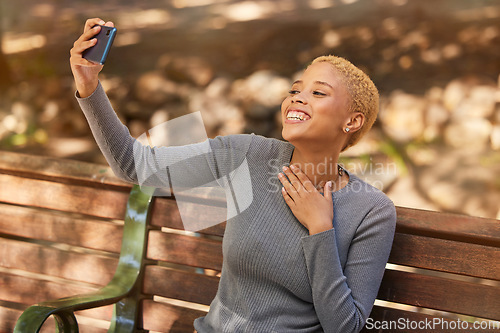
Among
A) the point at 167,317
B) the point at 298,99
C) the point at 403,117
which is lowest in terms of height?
the point at 403,117

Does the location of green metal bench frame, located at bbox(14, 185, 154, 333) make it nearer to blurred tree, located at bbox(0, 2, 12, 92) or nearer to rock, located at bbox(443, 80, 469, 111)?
rock, located at bbox(443, 80, 469, 111)

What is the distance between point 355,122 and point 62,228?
3.76 ft

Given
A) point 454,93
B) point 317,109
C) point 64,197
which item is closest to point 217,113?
point 454,93

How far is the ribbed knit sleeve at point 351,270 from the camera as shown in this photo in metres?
1.53

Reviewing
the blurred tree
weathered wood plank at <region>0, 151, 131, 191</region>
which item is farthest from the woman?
the blurred tree

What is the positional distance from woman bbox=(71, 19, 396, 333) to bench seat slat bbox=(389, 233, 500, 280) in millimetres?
140

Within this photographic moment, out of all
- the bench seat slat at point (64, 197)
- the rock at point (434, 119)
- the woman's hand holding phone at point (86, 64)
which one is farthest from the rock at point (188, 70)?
the woman's hand holding phone at point (86, 64)

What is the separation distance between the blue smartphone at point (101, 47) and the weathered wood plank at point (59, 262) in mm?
872

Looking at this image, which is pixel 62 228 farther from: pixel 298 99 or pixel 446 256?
pixel 446 256

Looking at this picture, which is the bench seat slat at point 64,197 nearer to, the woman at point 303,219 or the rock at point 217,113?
the woman at point 303,219

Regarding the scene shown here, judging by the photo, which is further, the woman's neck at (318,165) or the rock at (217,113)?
the rock at (217,113)

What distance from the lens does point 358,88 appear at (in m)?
1.68

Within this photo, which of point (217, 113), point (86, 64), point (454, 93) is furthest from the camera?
point (217, 113)

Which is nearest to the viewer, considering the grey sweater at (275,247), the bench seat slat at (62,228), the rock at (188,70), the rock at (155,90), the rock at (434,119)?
the grey sweater at (275,247)
